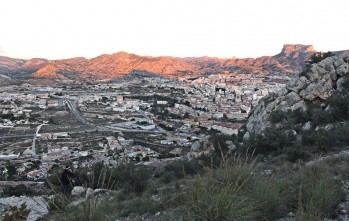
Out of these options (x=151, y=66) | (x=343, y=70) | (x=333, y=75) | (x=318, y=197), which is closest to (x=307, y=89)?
(x=333, y=75)

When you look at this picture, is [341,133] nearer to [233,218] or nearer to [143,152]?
[233,218]

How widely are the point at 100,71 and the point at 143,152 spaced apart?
381ft

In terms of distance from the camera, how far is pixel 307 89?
15516mm

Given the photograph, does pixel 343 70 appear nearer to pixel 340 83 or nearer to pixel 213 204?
pixel 340 83

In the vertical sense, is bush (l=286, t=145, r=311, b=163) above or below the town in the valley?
above

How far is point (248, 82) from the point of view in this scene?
9338 cm

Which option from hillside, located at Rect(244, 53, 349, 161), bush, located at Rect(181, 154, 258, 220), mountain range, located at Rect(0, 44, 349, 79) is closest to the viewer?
bush, located at Rect(181, 154, 258, 220)

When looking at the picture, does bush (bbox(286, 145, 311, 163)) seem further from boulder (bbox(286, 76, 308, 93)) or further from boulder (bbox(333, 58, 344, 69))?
boulder (bbox(333, 58, 344, 69))

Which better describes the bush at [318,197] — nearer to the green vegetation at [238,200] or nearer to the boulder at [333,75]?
the green vegetation at [238,200]

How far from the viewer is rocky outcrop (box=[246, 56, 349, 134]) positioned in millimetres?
15062

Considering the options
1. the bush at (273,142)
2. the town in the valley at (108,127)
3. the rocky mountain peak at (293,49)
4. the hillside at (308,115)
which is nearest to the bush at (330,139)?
the hillside at (308,115)

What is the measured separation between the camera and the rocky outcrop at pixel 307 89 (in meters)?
15.1

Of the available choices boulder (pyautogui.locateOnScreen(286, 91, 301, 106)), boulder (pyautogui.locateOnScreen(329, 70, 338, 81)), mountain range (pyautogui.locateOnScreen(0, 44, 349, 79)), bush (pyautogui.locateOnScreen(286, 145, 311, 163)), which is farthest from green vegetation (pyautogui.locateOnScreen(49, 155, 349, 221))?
mountain range (pyautogui.locateOnScreen(0, 44, 349, 79))

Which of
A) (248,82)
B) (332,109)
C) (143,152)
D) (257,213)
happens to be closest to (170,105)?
(143,152)
